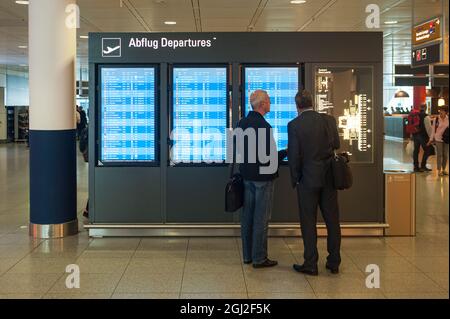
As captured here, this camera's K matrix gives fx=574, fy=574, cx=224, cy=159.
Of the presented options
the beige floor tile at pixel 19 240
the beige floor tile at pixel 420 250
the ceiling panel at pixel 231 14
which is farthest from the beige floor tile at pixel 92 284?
the ceiling panel at pixel 231 14

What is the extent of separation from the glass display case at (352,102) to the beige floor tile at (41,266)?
3414 millimetres

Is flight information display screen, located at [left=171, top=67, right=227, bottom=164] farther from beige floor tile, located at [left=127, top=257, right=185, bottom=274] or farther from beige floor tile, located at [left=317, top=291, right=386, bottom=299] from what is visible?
beige floor tile, located at [left=317, top=291, right=386, bottom=299]

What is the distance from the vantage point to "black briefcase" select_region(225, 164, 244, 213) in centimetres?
540

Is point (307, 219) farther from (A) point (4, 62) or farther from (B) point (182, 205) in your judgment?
(A) point (4, 62)

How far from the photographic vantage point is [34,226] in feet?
22.4

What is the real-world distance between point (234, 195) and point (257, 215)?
0.29 metres

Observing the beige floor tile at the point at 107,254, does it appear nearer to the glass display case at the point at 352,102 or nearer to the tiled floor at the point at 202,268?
the tiled floor at the point at 202,268

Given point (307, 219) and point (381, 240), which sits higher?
point (307, 219)

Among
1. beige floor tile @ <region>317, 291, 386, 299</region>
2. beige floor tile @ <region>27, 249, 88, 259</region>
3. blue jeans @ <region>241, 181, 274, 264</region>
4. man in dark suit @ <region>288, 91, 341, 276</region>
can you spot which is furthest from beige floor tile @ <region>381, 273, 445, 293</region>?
beige floor tile @ <region>27, 249, 88, 259</region>

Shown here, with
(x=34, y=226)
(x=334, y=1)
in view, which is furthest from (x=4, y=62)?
(x=34, y=226)

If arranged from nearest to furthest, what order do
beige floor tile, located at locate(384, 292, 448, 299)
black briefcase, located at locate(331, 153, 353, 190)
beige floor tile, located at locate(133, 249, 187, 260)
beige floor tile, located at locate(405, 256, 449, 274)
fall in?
beige floor tile, located at locate(384, 292, 448, 299)
black briefcase, located at locate(331, 153, 353, 190)
beige floor tile, located at locate(405, 256, 449, 274)
beige floor tile, located at locate(133, 249, 187, 260)

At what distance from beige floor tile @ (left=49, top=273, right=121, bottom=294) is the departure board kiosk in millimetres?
1638

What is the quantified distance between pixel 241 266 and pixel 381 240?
2.01m

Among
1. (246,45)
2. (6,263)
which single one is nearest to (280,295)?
(6,263)
